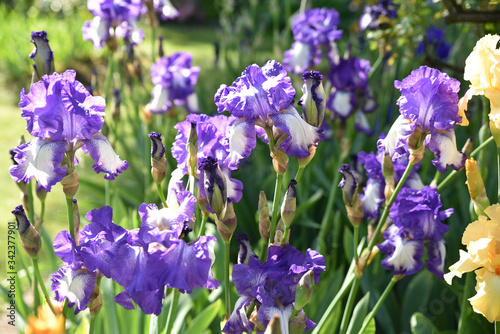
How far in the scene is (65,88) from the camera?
1.04 m

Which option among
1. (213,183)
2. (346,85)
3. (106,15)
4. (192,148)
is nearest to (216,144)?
(192,148)

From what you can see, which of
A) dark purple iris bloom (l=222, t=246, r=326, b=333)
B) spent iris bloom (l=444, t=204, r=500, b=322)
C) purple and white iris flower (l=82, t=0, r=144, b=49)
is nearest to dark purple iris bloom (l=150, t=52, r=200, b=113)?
purple and white iris flower (l=82, t=0, r=144, b=49)

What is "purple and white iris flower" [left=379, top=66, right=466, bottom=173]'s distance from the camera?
3.72 ft

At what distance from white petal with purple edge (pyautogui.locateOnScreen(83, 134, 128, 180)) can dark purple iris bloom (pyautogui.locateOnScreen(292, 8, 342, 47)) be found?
1.73 meters

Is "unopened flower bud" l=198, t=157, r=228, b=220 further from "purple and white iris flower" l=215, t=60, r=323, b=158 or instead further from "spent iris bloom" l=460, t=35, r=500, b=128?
"spent iris bloom" l=460, t=35, r=500, b=128

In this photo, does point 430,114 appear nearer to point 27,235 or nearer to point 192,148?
point 192,148

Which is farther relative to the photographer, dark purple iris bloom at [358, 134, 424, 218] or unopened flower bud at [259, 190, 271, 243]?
dark purple iris bloom at [358, 134, 424, 218]

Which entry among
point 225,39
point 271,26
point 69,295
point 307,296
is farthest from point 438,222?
point 271,26

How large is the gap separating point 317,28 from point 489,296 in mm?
1909

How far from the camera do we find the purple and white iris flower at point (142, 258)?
893 millimetres

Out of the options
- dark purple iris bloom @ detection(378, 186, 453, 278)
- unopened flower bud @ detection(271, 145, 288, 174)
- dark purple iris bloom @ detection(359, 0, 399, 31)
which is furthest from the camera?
dark purple iris bloom @ detection(359, 0, 399, 31)

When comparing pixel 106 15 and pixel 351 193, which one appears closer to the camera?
pixel 351 193

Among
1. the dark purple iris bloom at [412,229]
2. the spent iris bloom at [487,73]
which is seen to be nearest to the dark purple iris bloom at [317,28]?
the dark purple iris bloom at [412,229]

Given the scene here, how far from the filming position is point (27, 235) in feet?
3.73
